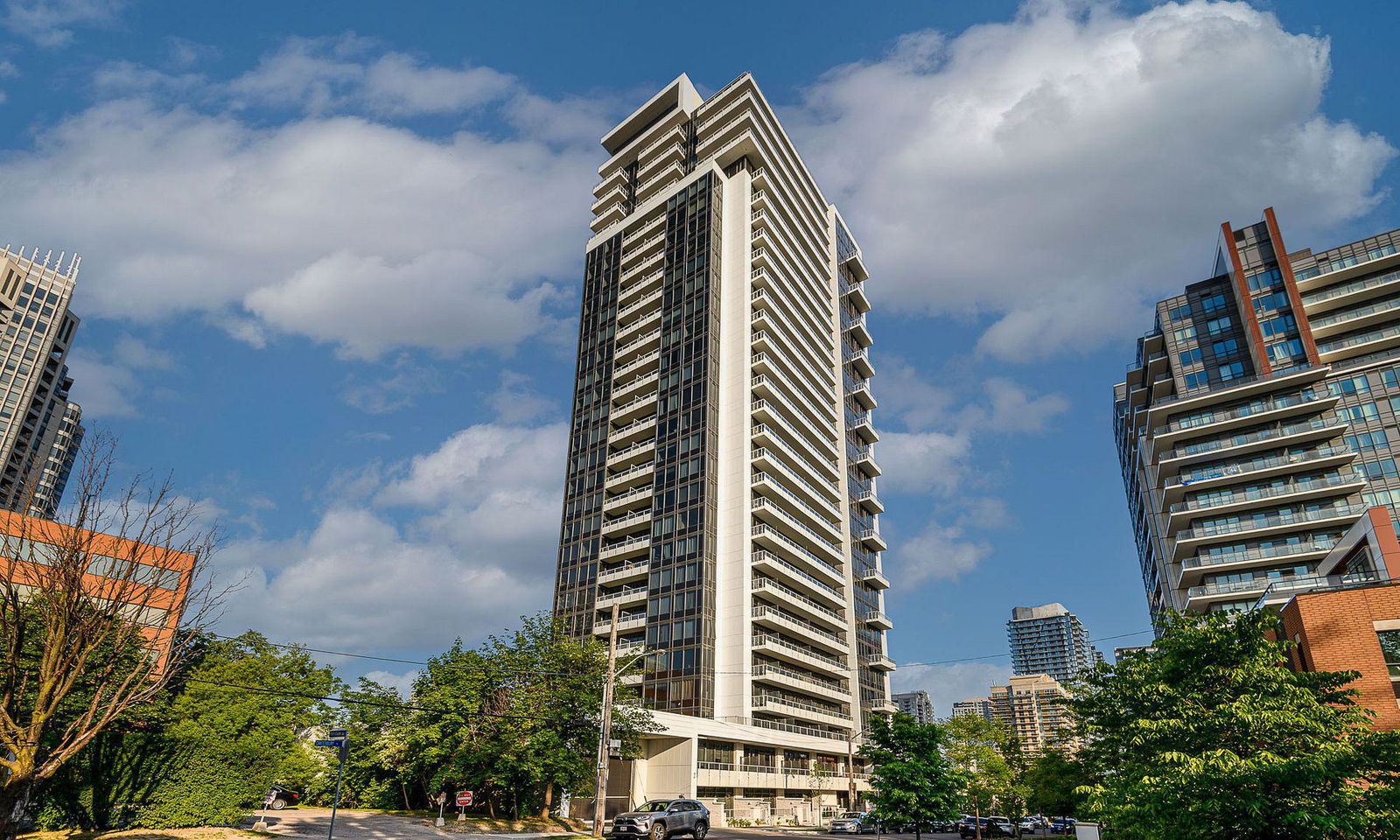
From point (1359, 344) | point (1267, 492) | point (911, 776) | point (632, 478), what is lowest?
point (911, 776)

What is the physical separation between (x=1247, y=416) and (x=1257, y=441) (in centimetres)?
314

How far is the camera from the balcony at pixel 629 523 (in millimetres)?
75375

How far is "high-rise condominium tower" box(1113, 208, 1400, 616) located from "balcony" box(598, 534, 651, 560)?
183 feet

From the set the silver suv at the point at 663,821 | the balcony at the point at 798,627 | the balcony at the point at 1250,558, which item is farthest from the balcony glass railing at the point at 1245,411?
the silver suv at the point at 663,821

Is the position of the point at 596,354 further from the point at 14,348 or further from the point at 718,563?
the point at 14,348

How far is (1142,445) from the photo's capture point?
94.1m

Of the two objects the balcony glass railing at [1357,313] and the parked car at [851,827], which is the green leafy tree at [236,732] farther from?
the balcony glass railing at [1357,313]

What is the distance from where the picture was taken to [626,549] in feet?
248

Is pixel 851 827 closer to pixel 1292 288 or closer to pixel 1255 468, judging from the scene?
pixel 1255 468

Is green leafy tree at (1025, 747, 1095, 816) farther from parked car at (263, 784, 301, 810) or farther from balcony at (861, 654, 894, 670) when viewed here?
parked car at (263, 784, 301, 810)

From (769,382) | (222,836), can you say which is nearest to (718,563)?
(769,382)

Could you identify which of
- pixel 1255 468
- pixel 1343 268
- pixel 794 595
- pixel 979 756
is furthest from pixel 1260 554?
pixel 794 595

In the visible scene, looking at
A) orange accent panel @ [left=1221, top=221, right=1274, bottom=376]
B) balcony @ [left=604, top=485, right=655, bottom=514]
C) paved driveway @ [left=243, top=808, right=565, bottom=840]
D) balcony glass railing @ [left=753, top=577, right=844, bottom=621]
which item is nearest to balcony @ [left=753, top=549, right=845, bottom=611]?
balcony glass railing @ [left=753, top=577, right=844, bottom=621]

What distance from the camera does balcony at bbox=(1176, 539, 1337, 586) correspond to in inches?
2906
